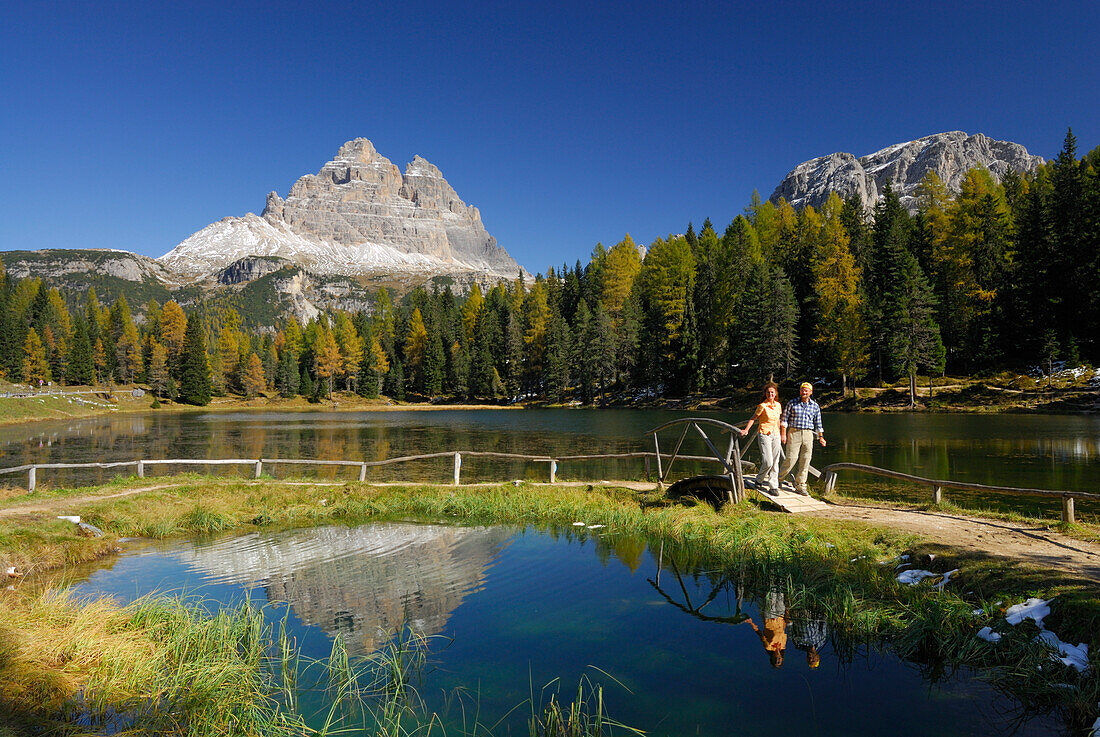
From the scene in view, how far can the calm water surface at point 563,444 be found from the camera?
896 inches

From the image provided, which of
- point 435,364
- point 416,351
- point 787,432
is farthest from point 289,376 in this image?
point 787,432

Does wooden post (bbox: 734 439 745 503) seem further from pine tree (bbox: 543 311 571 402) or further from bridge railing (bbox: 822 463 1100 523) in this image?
pine tree (bbox: 543 311 571 402)

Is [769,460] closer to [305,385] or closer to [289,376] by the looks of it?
[305,385]

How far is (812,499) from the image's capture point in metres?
13.7

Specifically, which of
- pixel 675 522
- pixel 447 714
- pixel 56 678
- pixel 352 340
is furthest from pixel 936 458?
pixel 352 340

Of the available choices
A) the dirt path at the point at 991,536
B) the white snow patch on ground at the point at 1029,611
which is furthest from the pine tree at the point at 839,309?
the white snow patch on ground at the point at 1029,611

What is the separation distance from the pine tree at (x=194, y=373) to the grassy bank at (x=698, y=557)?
3290 inches

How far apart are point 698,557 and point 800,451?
4.25 metres

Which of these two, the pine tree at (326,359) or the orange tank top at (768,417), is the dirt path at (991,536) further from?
the pine tree at (326,359)

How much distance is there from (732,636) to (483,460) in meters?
22.9

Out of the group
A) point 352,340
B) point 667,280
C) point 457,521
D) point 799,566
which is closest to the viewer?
point 799,566

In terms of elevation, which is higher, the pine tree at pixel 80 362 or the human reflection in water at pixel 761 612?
the pine tree at pixel 80 362

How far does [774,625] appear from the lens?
8203 millimetres

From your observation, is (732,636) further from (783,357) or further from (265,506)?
(783,357)
